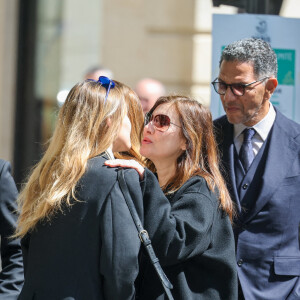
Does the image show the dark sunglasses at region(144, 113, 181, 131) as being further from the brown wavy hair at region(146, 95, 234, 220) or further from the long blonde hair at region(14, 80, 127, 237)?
the long blonde hair at region(14, 80, 127, 237)

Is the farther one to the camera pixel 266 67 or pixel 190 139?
pixel 266 67

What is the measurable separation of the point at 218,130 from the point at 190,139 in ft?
1.62

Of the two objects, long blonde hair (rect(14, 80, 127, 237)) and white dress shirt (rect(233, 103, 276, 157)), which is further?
white dress shirt (rect(233, 103, 276, 157))

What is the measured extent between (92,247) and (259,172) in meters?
1.08

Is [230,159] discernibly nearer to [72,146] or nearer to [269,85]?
[269,85]

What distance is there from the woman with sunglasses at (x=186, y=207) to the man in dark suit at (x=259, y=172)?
0.89 feet

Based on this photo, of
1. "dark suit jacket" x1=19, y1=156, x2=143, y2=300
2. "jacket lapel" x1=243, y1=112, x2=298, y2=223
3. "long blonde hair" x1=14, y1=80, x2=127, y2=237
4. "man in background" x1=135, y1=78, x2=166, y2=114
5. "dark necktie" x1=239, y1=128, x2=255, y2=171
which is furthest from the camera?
"man in background" x1=135, y1=78, x2=166, y2=114

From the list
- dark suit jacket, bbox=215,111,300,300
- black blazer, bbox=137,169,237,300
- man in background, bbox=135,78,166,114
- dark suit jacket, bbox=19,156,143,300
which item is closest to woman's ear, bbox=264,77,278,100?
dark suit jacket, bbox=215,111,300,300

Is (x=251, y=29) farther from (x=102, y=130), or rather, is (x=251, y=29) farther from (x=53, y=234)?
(x=53, y=234)

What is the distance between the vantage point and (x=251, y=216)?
352 centimetres

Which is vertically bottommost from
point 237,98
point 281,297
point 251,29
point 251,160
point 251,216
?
point 281,297

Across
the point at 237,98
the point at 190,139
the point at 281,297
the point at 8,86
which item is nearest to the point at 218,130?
the point at 237,98

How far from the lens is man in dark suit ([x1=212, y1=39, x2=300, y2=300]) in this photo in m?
3.52

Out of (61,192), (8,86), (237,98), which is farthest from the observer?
(8,86)
